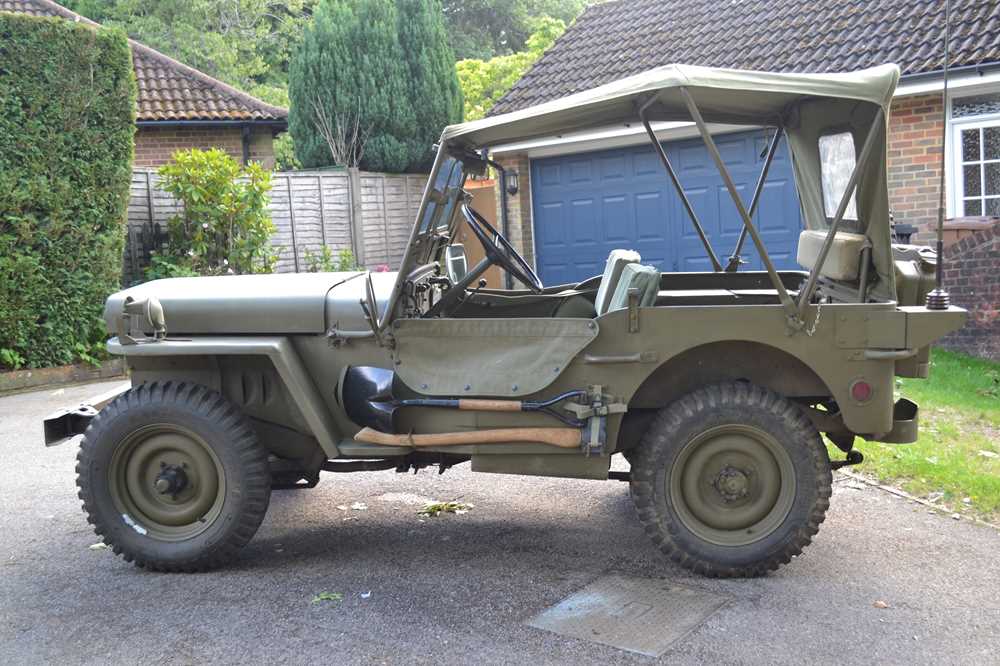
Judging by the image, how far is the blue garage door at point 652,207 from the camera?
1201 centimetres

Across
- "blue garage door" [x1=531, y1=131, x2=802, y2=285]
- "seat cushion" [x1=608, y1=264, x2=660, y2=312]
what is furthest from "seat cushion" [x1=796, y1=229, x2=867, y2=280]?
"blue garage door" [x1=531, y1=131, x2=802, y2=285]

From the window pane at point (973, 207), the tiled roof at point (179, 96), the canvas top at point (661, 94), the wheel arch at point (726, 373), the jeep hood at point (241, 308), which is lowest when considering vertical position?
the wheel arch at point (726, 373)

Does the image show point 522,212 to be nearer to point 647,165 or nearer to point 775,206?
point 647,165

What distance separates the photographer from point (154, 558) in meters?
4.45

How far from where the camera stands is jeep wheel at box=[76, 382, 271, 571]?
441 centimetres

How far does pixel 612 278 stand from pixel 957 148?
24.0 ft

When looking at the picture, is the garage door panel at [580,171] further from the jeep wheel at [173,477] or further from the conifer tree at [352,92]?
the jeep wheel at [173,477]

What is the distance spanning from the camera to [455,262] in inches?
206

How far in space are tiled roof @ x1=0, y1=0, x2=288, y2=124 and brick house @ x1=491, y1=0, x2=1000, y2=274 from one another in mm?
5527

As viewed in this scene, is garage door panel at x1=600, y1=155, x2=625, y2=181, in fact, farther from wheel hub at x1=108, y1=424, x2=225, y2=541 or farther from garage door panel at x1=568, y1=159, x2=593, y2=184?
wheel hub at x1=108, y1=424, x2=225, y2=541

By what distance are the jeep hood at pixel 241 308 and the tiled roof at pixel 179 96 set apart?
12.8 metres

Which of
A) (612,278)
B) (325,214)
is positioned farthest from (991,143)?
(325,214)

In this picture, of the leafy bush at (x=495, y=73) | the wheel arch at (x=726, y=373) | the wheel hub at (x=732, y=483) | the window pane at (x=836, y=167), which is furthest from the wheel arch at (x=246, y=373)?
the leafy bush at (x=495, y=73)

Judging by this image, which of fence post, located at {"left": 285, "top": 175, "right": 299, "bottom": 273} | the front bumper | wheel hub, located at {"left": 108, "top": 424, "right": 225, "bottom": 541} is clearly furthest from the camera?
fence post, located at {"left": 285, "top": 175, "right": 299, "bottom": 273}
